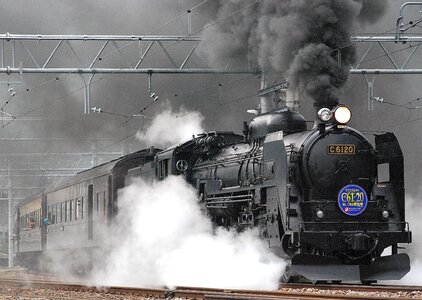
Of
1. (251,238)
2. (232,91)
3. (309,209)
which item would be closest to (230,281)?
(251,238)

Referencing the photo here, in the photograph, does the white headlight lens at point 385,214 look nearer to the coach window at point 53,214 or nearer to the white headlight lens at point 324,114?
the white headlight lens at point 324,114

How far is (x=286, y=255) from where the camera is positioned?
1342 cm

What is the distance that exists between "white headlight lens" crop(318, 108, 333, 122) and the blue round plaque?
44.7 inches

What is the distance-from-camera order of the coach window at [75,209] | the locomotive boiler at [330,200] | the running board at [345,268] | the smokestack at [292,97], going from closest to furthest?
the running board at [345,268] → the locomotive boiler at [330,200] → the smokestack at [292,97] → the coach window at [75,209]

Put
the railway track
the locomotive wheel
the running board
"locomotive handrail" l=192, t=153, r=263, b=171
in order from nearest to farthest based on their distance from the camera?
the railway track
the running board
the locomotive wheel
"locomotive handrail" l=192, t=153, r=263, b=171

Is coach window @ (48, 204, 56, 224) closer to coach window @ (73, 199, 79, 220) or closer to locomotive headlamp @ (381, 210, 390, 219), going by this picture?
coach window @ (73, 199, 79, 220)

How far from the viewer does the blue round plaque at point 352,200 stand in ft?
43.8

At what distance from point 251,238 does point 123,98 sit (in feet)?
44.9

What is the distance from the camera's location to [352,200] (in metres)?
13.4

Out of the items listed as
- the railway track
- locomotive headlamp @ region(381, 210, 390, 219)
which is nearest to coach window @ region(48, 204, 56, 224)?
the railway track

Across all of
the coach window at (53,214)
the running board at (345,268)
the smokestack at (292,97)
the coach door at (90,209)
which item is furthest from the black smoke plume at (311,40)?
the coach window at (53,214)

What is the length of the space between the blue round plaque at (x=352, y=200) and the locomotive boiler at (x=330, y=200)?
0.02 metres

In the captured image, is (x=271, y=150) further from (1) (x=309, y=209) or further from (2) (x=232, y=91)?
(2) (x=232, y=91)

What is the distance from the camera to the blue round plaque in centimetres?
1334
